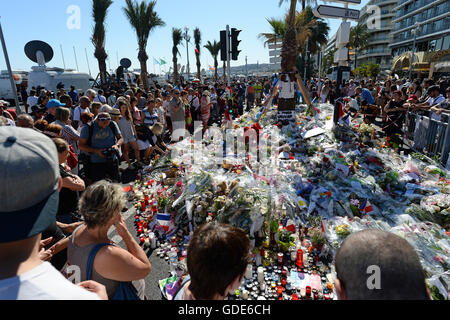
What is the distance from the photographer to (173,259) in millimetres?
3623

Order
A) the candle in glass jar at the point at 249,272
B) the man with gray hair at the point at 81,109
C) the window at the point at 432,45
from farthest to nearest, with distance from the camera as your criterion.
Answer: the window at the point at 432,45 < the man with gray hair at the point at 81,109 < the candle in glass jar at the point at 249,272

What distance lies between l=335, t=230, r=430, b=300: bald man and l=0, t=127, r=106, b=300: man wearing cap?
39.5 inches

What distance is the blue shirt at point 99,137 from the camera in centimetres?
485

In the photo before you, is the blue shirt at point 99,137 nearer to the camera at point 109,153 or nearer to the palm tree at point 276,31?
the camera at point 109,153

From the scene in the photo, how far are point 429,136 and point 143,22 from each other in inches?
766

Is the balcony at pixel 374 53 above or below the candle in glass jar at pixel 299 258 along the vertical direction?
above

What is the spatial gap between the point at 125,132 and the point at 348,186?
17.8 ft

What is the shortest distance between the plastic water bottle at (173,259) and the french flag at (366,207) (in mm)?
3108

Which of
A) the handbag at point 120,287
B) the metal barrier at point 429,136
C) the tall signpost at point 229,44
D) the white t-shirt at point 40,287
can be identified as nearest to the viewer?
the white t-shirt at point 40,287

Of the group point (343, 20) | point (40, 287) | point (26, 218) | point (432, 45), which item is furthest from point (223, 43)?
point (432, 45)

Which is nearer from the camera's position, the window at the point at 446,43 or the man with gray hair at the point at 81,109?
the man with gray hair at the point at 81,109

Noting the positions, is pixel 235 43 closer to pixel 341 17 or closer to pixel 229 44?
pixel 229 44

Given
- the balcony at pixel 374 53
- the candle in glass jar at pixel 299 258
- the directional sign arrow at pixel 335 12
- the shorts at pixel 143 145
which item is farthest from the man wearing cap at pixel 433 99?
the balcony at pixel 374 53

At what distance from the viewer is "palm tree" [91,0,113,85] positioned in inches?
711
